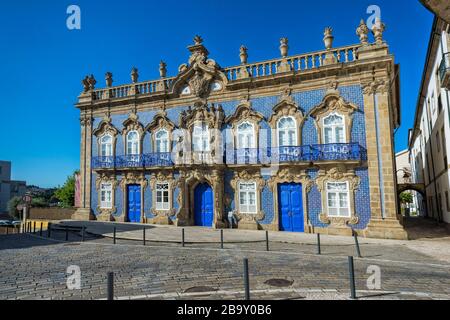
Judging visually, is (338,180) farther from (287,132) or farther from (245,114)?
(245,114)

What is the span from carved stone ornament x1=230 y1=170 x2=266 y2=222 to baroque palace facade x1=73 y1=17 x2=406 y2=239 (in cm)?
6

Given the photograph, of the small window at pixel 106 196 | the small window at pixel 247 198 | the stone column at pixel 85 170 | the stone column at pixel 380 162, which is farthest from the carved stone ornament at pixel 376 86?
the stone column at pixel 85 170

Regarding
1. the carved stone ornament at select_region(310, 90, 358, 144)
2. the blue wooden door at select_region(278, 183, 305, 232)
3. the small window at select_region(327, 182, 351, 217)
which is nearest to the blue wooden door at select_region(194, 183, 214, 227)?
the blue wooden door at select_region(278, 183, 305, 232)

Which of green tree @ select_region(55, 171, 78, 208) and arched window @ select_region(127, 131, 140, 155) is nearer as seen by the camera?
arched window @ select_region(127, 131, 140, 155)

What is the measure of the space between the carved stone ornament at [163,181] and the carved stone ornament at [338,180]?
904cm

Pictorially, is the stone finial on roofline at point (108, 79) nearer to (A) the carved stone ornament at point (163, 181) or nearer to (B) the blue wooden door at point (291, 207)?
(A) the carved stone ornament at point (163, 181)

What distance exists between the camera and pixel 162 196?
19.4 metres

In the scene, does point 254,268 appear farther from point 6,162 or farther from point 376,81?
point 6,162

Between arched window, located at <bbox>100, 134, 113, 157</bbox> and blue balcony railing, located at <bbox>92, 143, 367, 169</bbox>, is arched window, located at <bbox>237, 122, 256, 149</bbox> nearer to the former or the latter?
blue balcony railing, located at <bbox>92, 143, 367, 169</bbox>

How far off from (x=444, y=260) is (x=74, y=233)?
16585mm

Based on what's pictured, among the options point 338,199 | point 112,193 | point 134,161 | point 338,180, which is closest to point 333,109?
point 338,180

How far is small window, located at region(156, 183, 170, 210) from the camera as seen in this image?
1933 cm

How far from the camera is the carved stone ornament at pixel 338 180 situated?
49.3ft
